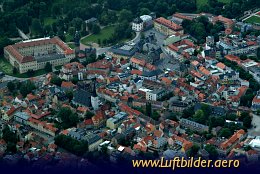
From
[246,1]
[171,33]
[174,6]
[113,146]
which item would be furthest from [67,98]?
[246,1]

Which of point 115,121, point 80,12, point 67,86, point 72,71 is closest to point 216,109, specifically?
point 115,121

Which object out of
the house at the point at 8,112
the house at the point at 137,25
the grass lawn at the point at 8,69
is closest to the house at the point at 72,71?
the grass lawn at the point at 8,69

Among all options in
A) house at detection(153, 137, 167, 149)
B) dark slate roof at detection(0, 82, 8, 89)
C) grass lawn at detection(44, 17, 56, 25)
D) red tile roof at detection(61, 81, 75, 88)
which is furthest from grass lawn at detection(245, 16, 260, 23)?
house at detection(153, 137, 167, 149)

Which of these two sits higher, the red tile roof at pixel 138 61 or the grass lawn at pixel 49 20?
the red tile roof at pixel 138 61

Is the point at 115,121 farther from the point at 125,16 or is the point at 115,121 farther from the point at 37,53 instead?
the point at 125,16

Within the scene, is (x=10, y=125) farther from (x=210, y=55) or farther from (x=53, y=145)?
(x=210, y=55)

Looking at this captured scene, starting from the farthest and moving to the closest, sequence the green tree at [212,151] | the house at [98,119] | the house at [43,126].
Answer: the house at [98,119]
the house at [43,126]
the green tree at [212,151]

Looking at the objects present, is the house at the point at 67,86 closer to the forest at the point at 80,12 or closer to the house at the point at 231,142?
the forest at the point at 80,12
